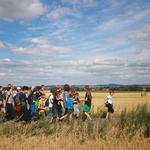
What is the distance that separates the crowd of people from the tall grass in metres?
1.99

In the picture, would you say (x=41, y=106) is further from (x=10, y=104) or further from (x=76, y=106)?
(x=76, y=106)

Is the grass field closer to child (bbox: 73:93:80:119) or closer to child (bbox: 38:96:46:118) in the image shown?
child (bbox: 73:93:80:119)

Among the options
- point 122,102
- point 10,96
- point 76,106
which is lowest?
point 122,102

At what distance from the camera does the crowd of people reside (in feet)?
41.3

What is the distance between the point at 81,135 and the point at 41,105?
5074 millimetres

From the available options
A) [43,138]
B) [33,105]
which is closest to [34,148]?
[43,138]

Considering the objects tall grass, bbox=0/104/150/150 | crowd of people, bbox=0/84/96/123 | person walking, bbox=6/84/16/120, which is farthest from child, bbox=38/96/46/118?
tall grass, bbox=0/104/150/150

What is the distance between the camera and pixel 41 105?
548 inches

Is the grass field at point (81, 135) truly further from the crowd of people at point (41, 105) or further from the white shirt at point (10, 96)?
the white shirt at point (10, 96)

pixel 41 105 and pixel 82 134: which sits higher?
pixel 41 105

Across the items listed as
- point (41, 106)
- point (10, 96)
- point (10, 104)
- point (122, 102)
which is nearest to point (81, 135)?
point (41, 106)

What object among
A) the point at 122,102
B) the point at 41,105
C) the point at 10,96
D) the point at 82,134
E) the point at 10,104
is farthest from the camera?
the point at 122,102

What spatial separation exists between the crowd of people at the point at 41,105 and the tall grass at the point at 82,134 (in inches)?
78.5

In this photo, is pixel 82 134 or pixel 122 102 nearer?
pixel 82 134
